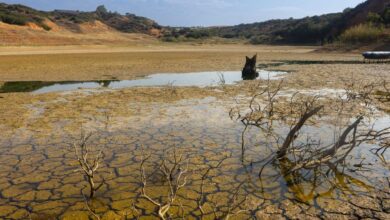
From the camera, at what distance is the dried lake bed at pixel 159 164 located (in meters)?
4.96

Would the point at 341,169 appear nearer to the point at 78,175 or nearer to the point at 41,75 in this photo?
the point at 78,175

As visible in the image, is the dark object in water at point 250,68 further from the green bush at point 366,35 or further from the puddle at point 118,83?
the green bush at point 366,35

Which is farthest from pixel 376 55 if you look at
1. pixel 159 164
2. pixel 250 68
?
pixel 159 164

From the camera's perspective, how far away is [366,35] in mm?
34906

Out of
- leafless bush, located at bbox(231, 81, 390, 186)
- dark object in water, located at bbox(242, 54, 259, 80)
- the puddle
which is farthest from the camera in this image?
dark object in water, located at bbox(242, 54, 259, 80)

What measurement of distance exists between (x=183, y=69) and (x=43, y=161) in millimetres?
15904

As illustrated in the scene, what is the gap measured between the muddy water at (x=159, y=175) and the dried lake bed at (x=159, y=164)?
0.05 feet

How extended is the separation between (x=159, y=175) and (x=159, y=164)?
1.73ft

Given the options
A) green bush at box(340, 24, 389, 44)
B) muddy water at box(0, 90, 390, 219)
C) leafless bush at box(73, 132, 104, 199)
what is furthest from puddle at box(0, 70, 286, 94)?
green bush at box(340, 24, 389, 44)

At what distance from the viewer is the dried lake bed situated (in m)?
4.96

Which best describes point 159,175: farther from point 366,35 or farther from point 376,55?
point 366,35

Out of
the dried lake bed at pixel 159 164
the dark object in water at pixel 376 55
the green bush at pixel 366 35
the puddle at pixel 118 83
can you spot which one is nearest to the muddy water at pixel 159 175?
the dried lake bed at pixel 159 164

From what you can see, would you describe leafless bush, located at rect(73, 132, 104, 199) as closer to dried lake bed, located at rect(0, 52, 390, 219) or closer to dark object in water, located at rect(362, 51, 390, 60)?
dried lake bed, located at rect(0, 52, 390, 219)

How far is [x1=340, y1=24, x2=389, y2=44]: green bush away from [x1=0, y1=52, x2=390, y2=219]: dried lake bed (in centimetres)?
2510
